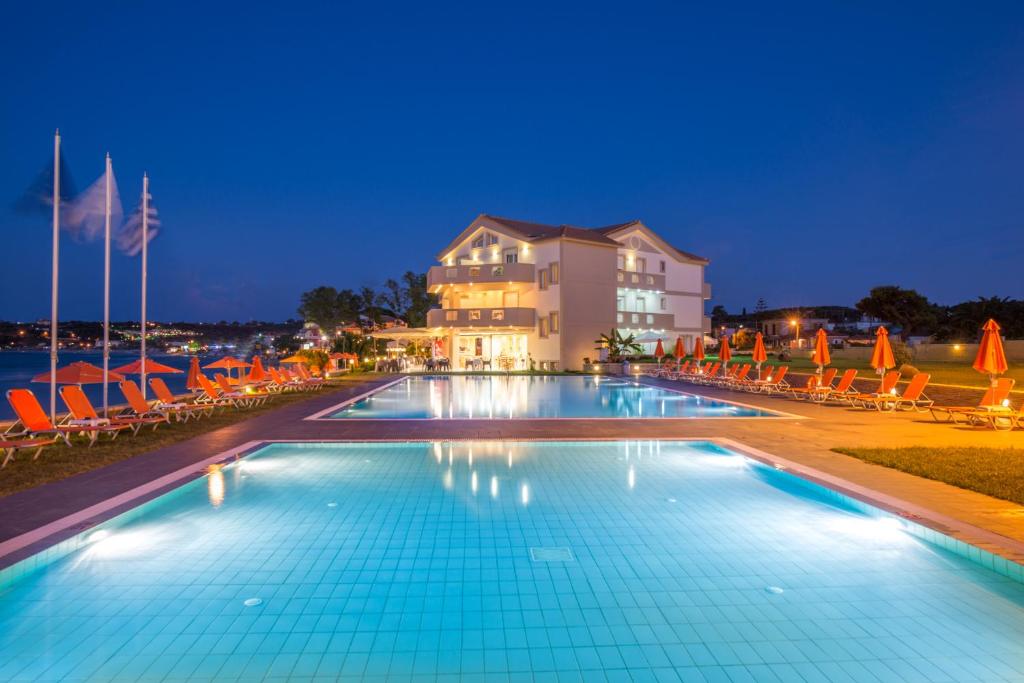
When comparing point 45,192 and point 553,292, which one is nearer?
point 45,192

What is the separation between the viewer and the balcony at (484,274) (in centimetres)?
3631

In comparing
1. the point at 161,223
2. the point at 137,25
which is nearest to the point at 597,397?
the point at 161,223

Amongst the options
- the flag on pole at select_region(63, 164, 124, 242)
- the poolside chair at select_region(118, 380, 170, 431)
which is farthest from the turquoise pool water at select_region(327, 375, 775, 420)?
the flag on pole at select_region(63, 164, 124, 242)

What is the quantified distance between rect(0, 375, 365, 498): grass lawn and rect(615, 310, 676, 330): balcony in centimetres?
2746

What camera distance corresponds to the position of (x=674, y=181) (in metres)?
84.5

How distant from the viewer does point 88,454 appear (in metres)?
8.63

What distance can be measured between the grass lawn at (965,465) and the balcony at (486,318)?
27442 millimetres

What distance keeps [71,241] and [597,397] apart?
48.0ft

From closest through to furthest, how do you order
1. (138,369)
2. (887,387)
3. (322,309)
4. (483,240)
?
1. (138,369)
2. (887,387)
3. (483,240)
4. (322,309)

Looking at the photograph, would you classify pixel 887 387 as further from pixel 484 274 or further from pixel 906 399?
pixel 484 274

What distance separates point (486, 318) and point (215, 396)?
22.9m

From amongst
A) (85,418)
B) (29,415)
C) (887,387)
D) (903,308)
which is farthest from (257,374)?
(903,308)

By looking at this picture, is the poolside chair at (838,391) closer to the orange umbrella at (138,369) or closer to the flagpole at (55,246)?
the orange umbrella at (138,369)

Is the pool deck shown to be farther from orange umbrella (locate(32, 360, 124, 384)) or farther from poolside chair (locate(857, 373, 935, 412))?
orange umbrella (locate(32, 360, 124, 384))
